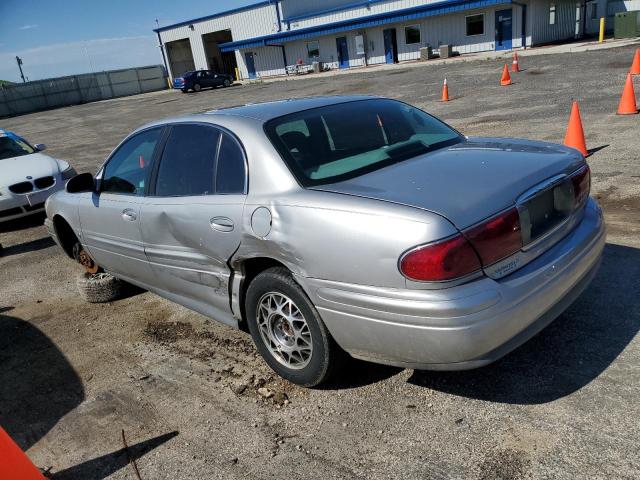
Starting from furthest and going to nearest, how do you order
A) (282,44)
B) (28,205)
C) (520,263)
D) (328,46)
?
(282,44), (328,46), (28,205), (520,263)

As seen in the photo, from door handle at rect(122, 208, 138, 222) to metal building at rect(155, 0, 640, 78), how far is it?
106ft

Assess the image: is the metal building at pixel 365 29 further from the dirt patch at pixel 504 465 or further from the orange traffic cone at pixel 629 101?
the dirt patch at pixel 504 465

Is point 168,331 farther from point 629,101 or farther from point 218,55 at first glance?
point 218,55

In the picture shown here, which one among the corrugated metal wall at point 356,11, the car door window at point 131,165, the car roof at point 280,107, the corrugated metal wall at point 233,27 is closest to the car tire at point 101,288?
the car door window at point 131,165

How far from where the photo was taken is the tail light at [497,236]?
2504 mm

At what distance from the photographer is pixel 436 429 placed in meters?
2.77

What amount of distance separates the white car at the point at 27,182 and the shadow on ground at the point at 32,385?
3.98 m

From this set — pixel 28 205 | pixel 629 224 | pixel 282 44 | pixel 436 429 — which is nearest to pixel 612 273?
pixel 629 224

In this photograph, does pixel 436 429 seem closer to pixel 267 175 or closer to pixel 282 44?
pixel 267 175

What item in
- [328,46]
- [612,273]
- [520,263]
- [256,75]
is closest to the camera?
[520,263]

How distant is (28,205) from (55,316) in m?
3.97

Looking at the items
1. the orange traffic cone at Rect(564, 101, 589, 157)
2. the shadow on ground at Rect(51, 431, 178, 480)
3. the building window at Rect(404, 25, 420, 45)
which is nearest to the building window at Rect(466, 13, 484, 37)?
the building window at Rect(404, 25, 420, 45)

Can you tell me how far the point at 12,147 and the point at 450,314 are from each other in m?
9.39

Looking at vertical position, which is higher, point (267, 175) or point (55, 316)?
point (267, 175)
